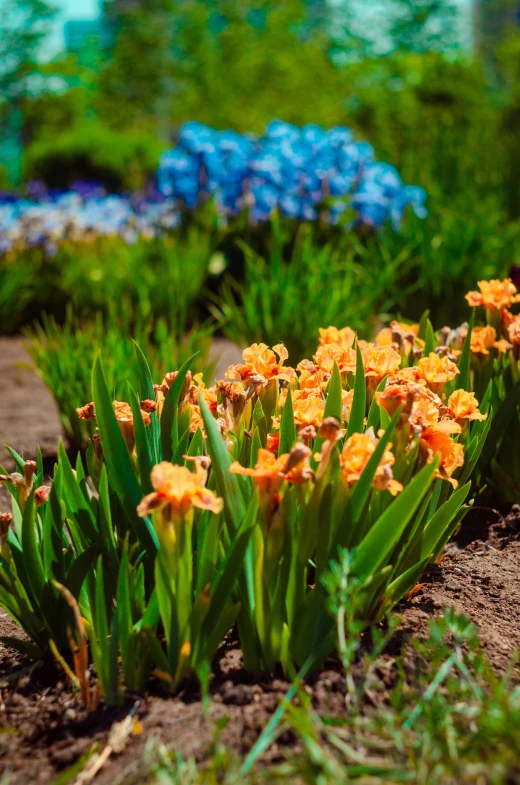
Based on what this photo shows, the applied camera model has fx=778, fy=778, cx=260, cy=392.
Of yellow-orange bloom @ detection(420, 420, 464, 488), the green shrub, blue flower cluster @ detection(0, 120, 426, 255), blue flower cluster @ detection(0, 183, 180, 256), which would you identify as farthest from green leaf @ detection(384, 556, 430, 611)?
the green shrub

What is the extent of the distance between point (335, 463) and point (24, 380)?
3236 mm

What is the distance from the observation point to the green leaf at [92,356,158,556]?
1.55 meters

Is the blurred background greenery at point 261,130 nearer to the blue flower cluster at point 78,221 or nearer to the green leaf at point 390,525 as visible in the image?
the blue flower cluster at point 78,221

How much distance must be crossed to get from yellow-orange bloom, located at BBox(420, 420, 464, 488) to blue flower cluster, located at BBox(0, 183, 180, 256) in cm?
406

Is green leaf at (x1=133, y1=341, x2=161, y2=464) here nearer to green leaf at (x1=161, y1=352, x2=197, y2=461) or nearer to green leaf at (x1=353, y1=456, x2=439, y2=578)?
green leaf at (x1=161, y1=352, x2=197, y2=461)

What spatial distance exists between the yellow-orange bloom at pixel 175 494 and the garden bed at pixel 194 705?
323 millimetres

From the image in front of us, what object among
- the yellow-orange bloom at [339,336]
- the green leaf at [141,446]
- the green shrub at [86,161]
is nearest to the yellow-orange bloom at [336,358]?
the yellow-orange bloom at [339,336]

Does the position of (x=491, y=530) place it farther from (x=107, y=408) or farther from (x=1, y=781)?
(x=1, y=781)

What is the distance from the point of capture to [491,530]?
2127mm

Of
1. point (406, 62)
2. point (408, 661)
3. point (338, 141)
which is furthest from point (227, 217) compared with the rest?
point (406, 62)

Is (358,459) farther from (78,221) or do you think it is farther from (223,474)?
(78,221)

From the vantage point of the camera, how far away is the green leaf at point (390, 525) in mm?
1352

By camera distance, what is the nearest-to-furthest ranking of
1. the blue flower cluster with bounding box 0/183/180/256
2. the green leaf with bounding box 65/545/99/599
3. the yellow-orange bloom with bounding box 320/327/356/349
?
the green leaf with bounding box 65/545/99/599, the yellow-orange bloom with bounding box 320/327/356/349, the blue flower cluster with bounding box 0/183/180/256

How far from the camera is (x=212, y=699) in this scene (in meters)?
1.35
